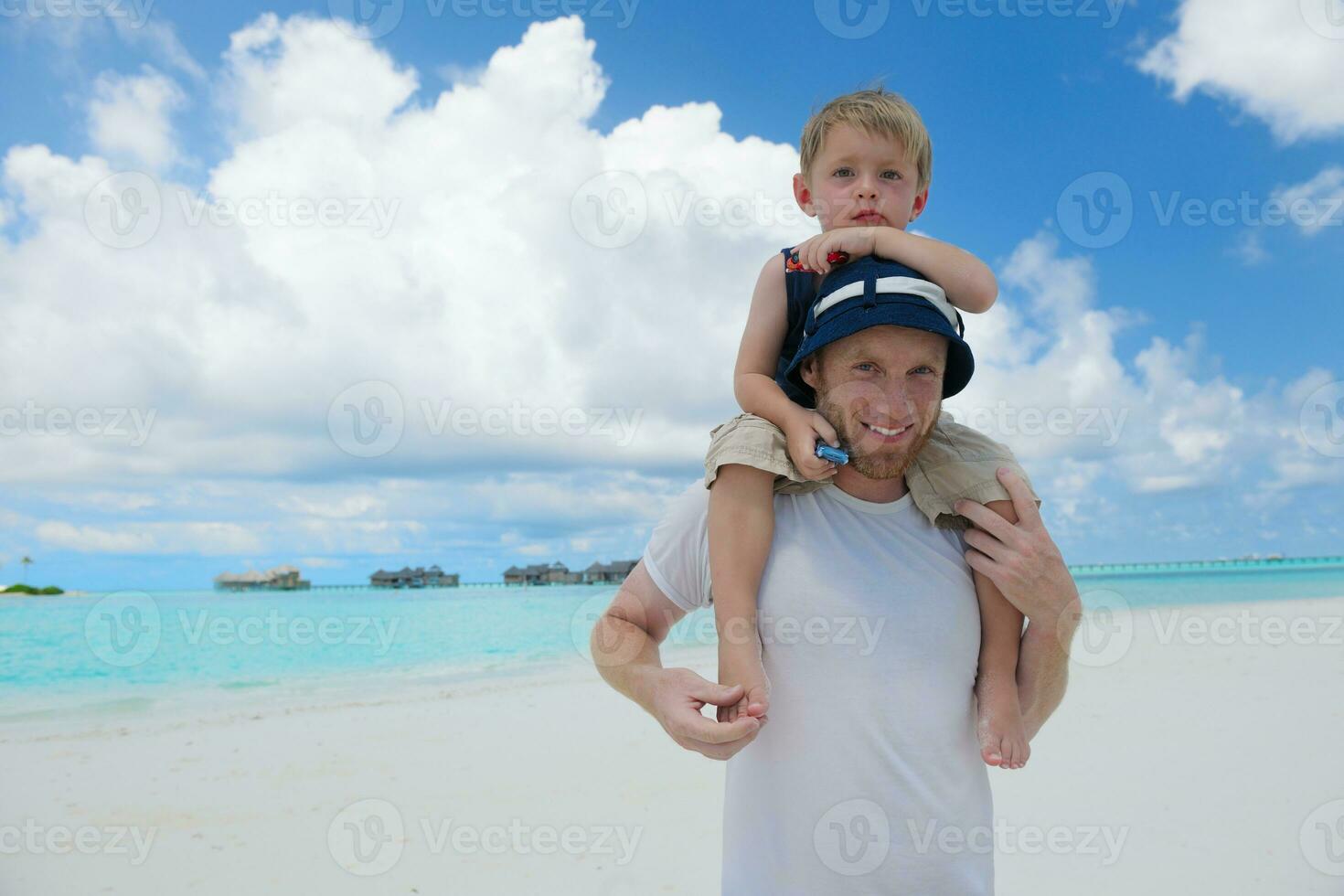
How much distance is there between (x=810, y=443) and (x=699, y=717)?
57 centimetres

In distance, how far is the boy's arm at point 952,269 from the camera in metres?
1.75

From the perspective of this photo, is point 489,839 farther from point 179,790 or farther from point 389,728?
point 389,728

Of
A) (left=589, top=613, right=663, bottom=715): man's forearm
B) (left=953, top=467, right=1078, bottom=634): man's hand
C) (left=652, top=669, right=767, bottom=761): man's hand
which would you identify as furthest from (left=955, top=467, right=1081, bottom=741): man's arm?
(left=589, top=613, right=663, bottom=715): man's forearm

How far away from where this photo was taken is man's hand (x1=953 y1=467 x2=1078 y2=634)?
5.31ft

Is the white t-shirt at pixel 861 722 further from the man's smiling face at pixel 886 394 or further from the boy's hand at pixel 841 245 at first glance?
the boy's hand at pixel 841 245

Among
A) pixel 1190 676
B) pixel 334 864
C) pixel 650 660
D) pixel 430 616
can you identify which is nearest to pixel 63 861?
pixel 334 864

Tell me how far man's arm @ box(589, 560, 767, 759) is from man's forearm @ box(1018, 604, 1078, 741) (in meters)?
0.62

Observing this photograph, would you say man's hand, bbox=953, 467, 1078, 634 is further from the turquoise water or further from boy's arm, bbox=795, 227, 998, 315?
the turquoise water

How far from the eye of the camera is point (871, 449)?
5.42 feet

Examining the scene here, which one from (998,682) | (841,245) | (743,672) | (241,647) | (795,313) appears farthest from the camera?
(241,647)

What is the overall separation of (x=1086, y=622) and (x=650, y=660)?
15.7 m

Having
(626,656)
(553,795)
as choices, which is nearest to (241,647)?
(553,795)

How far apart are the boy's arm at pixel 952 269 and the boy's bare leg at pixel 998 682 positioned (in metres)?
0.59

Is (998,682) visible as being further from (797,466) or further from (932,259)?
(932,259)
